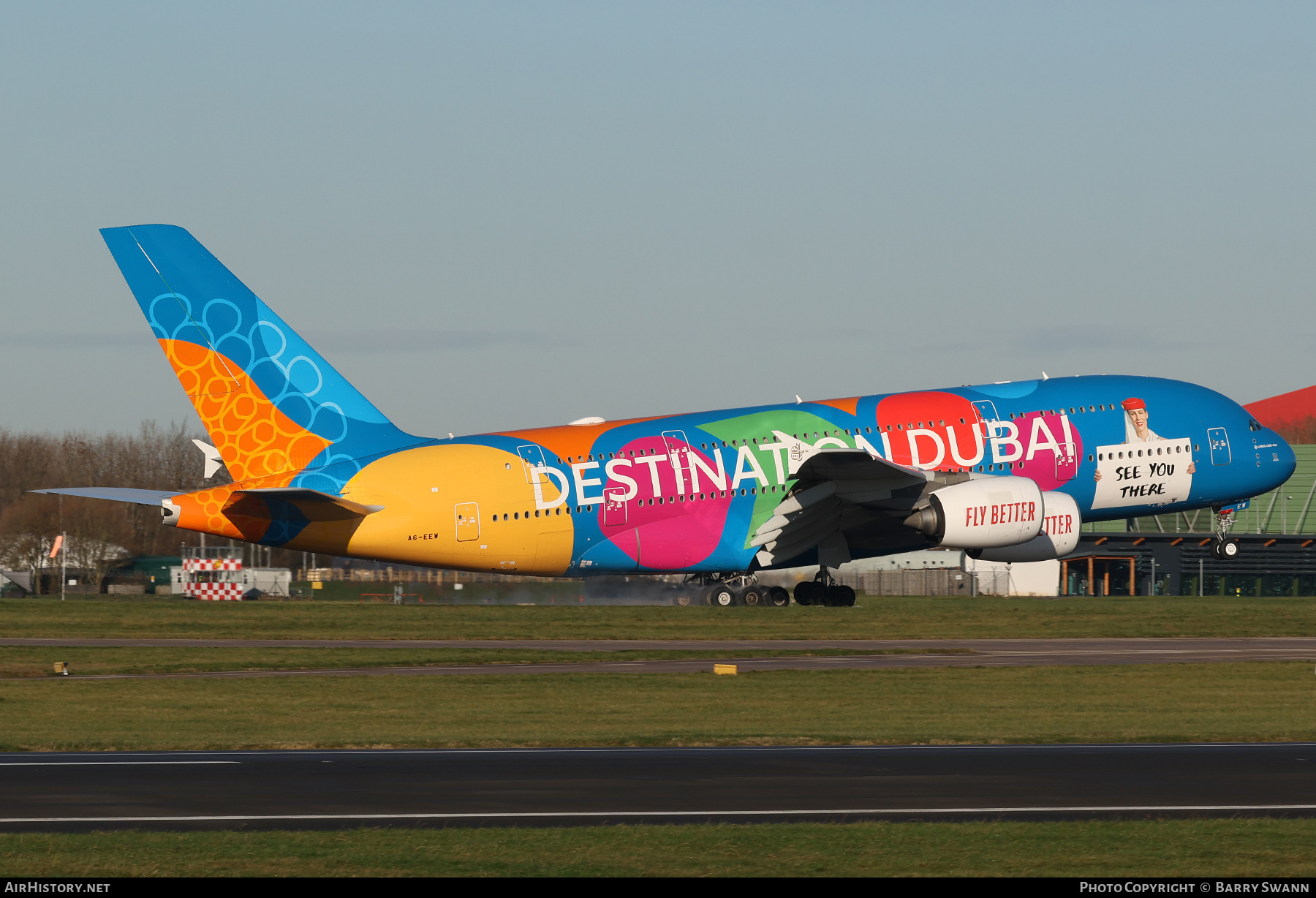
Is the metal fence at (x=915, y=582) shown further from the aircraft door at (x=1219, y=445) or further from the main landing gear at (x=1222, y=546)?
the aircraft door at (x=1219, y=445)

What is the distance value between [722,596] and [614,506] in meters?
7.52

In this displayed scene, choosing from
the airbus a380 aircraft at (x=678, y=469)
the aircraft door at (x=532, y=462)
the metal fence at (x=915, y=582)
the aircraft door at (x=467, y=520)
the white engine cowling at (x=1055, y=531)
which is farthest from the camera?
the metal fence at (x=915, y=582)

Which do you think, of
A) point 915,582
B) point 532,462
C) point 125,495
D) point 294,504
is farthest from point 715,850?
point 915,582

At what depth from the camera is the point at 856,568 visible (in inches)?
3346

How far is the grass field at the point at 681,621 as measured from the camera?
153ft

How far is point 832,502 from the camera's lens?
48.5m

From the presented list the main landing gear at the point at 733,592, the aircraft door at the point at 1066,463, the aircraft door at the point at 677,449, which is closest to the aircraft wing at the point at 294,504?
the aircraft door at the point at 677,449

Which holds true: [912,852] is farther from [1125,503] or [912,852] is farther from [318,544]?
[1125,503]

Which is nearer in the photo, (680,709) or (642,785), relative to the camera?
(642,785)

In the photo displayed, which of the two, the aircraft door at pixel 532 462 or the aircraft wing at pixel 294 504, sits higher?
the aircraft door at pixel 532 462

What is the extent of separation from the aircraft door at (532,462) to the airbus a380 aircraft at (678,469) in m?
0.05

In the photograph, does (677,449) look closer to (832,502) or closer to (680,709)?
(832,502)

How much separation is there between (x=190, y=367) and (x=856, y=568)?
4699 cm

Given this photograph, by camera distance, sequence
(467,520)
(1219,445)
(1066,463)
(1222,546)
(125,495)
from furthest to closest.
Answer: (1222,546), (1219,445), (1066,463), (467,520), (125,495)
